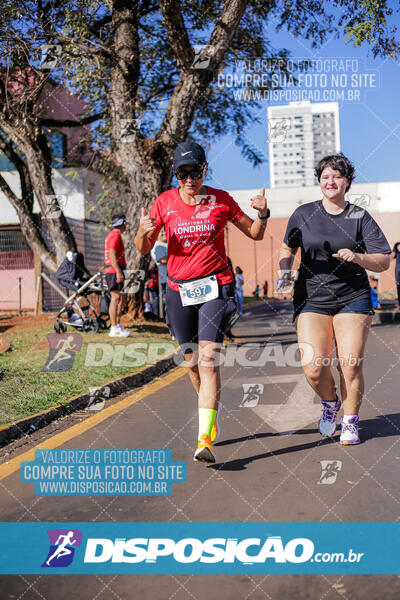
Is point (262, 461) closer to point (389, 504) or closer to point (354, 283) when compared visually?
point (389, 504)

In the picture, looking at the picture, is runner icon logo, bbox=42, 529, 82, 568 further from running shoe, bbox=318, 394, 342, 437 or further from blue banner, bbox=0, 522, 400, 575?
running shoe, bbox=318, 394, 342, 437

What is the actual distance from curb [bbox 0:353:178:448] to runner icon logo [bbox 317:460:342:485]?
242 centimetres

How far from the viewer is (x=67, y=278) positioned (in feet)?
39.5

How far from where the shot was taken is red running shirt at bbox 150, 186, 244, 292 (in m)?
4.70

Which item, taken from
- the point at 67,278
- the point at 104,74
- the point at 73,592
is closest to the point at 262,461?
the point at 73,592

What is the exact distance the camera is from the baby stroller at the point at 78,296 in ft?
38.5

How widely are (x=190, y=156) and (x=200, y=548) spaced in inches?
101

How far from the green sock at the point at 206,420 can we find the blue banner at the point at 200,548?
3.88 ft

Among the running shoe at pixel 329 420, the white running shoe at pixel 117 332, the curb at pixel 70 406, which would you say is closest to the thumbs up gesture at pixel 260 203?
the running shoe at pixel 329 420

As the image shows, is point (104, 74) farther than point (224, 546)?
Yes

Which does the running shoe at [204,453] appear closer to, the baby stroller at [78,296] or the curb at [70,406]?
the curb at [70,406]

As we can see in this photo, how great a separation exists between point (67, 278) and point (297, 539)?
31.0ft

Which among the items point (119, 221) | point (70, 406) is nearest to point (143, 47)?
point (119, 221)

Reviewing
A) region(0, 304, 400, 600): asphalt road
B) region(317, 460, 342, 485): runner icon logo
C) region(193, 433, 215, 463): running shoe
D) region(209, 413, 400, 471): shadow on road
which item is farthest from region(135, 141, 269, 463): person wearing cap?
region(317, 460, 342, 485): runner icon logo
